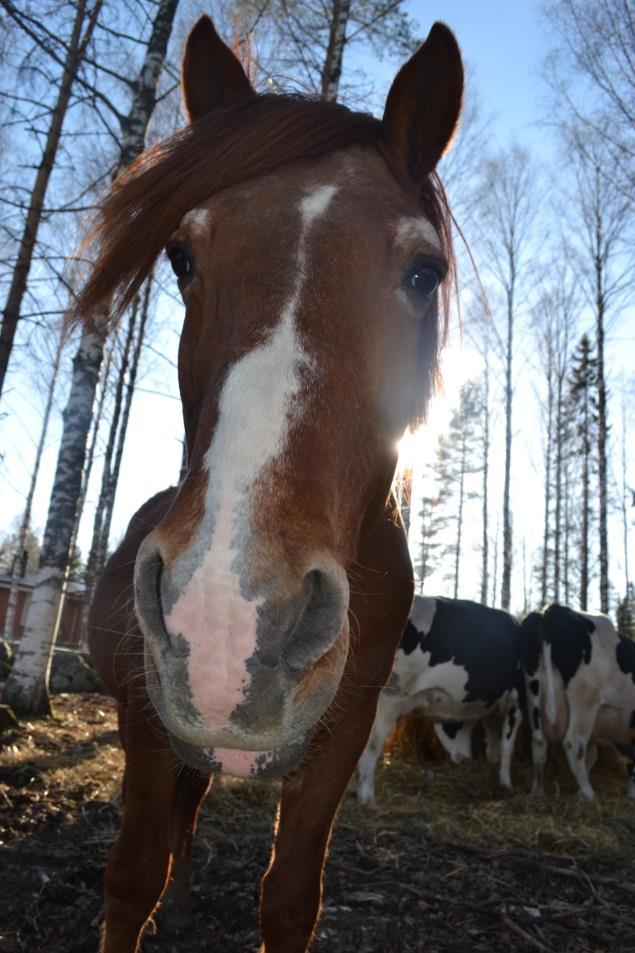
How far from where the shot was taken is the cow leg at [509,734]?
7637 mm

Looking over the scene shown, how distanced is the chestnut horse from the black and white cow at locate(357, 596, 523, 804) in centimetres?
506

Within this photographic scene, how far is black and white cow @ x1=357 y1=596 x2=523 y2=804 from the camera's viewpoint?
24.5 ft

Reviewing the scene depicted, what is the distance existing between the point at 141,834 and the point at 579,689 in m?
6.59

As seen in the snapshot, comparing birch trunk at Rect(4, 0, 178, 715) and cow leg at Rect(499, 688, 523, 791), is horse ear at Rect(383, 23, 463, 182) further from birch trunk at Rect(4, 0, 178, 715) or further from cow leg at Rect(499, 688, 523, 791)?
cow leg at Rect(499, 688, 523, 791)

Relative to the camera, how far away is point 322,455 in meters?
1.48

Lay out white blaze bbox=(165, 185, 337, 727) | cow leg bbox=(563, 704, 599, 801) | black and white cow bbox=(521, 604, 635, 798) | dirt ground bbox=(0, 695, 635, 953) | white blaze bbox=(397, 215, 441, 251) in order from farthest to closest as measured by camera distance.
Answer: black and white cow bbox=(521, 604, 635, 798), cow leg bbox=(563, 704, 599, 801), dirt ground bbox=(0, 695, 635, 953), white blaze bbox=(397, 215, 441, 251), white blaze bbox=(165, 185, 337, 727)

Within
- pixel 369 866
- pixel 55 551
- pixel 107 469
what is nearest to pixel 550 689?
pixel 369 866

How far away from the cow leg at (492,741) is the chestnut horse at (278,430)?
669 cm

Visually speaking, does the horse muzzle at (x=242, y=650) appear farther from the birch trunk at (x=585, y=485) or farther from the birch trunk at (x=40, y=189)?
the birch trunk at (x=585, y=485)

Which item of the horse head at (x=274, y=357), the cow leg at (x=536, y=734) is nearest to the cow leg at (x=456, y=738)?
the cow leg at (x=536, y=734)

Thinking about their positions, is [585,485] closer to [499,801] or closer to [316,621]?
[499,801]

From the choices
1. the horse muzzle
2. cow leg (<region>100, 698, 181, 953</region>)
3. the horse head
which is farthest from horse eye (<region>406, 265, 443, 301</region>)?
cow leg (<region>100, 698, 181, 953</region>)

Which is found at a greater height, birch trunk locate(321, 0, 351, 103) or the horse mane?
birch trunk locate(321, 0, 351, 103)

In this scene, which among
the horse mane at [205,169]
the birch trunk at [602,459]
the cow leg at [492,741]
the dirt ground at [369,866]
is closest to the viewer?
the horse mane at [205,169]
